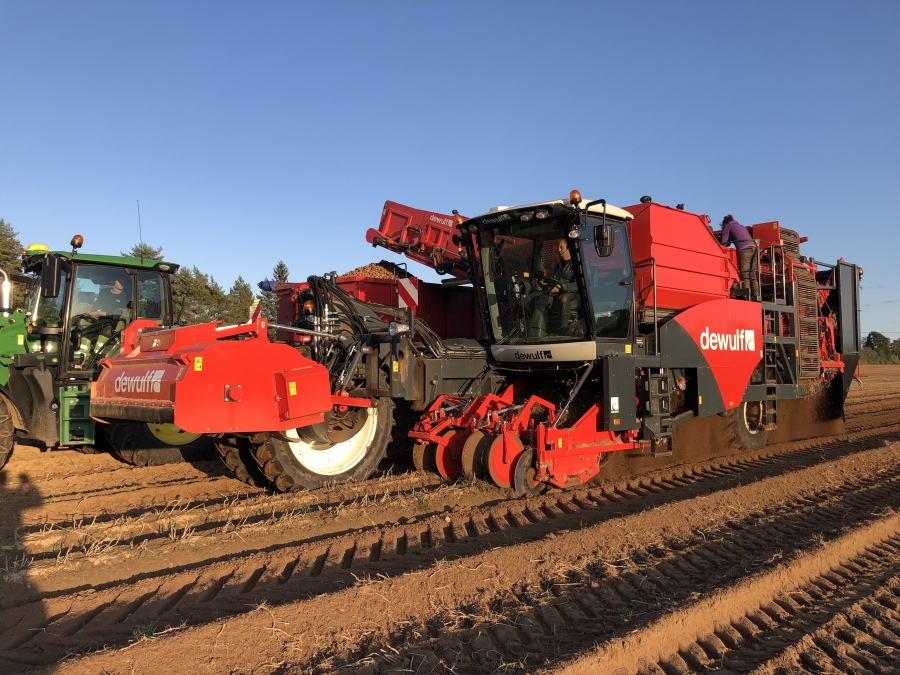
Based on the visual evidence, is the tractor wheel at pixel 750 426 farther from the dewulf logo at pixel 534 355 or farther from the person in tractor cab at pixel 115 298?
the person in tractor cab at pixel 115 298

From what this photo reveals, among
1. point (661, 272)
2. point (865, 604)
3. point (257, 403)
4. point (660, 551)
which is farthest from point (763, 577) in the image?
point (661, 272)

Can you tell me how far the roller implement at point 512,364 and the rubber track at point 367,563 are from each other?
2.63 ft

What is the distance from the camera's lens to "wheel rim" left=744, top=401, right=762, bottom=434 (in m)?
8.51

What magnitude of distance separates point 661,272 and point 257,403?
4.47 metres

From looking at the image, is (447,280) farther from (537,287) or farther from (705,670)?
(705,670)

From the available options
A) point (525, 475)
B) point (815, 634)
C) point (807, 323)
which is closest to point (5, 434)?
point (525, 475)

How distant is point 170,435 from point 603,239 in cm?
520

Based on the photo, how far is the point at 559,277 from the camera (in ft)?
20.6

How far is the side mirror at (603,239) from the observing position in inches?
226

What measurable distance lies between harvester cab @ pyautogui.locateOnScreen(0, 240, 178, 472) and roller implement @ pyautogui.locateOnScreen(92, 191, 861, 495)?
167 centimetres

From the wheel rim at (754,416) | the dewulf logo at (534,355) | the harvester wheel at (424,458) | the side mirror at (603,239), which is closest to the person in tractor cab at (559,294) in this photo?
the dewulf logo at (534,355)

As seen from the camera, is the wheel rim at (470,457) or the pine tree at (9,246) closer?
the wheel rim at (470,457)

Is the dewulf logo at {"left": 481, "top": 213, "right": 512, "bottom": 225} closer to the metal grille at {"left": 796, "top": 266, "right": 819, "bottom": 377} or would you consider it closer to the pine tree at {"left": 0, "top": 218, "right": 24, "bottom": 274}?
the metal grille at {"left": 796, "top": 266, "right": 819, "bottom": 377}

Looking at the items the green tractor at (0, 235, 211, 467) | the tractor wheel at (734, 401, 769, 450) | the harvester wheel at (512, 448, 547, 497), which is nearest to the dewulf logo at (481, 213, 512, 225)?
the harvester wheel at (512, 448, 547, 497)
